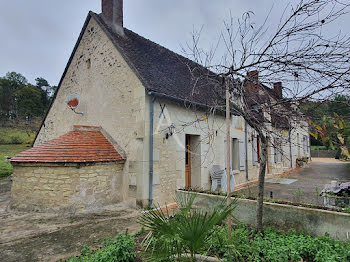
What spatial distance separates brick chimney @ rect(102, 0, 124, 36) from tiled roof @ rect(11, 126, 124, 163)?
439 centimetres

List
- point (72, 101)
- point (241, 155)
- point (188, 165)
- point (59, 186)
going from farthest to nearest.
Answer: point (241, 155) < point (72, 101) < point (188, 165) < point (59, 186)

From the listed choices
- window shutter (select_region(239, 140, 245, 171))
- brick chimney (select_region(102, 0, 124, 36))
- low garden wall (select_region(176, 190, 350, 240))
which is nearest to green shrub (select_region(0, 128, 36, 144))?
brick chimney (select_region(102, 0, 124, 36))

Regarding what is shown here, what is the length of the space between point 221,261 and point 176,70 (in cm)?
757

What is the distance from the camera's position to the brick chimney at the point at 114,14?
7.90 m

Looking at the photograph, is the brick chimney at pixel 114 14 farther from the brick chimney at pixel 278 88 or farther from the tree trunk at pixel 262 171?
the tree trunk at pixel 262 171

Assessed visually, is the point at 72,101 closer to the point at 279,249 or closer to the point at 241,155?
the point at 241,155

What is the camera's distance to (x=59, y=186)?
545 cm

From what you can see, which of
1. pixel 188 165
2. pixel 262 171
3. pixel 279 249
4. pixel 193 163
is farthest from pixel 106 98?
pixel 279 249

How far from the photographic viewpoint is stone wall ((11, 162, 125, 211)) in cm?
545

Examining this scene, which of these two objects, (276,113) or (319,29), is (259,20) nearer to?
(319,29)

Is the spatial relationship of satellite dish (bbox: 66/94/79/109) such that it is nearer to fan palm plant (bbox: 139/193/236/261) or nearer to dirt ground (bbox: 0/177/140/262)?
dirt ground (bbox: 0/177/140/262)

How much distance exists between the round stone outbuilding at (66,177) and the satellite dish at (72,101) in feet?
8.68

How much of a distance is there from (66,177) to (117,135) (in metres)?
1.99

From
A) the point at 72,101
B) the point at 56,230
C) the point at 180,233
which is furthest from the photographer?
the point at 72,101
